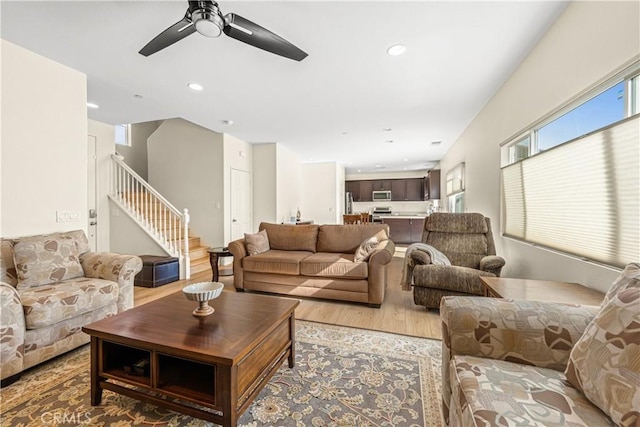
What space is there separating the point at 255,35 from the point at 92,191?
4127 mm

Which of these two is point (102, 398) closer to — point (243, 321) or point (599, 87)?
point (243, 321)

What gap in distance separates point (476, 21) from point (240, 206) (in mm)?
5024

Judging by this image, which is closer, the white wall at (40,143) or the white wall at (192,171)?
the white wall at (40,143)

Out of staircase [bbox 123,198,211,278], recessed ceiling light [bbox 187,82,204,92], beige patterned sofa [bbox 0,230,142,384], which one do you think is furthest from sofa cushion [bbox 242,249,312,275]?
recessed ceiling light [bbox 187,82,204,92]

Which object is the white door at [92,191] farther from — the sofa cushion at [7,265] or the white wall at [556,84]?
the white wall at [556,84]

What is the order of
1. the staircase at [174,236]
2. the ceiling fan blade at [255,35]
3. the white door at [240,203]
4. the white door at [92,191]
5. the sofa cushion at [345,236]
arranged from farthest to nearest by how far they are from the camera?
the white door at [240,203] < the staircase at [174,236] < the white door at [92,191] < the sofa cushion at [345,236] < the ceiling fan blade at [255,35]

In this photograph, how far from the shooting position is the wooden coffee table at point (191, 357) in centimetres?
128

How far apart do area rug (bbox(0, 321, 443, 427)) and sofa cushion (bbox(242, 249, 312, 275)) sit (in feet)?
4.27

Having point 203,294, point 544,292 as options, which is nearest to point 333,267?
point 203,294

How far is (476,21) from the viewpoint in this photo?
2.17 metres

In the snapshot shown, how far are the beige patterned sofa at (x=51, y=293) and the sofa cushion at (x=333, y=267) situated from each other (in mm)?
1783

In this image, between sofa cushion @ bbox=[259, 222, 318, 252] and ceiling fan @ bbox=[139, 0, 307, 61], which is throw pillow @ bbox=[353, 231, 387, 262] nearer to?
sofa cushion @ bbox=[259, 222, 318, 252]

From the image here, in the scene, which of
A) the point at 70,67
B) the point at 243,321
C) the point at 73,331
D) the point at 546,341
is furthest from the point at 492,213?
the point at 70,67
